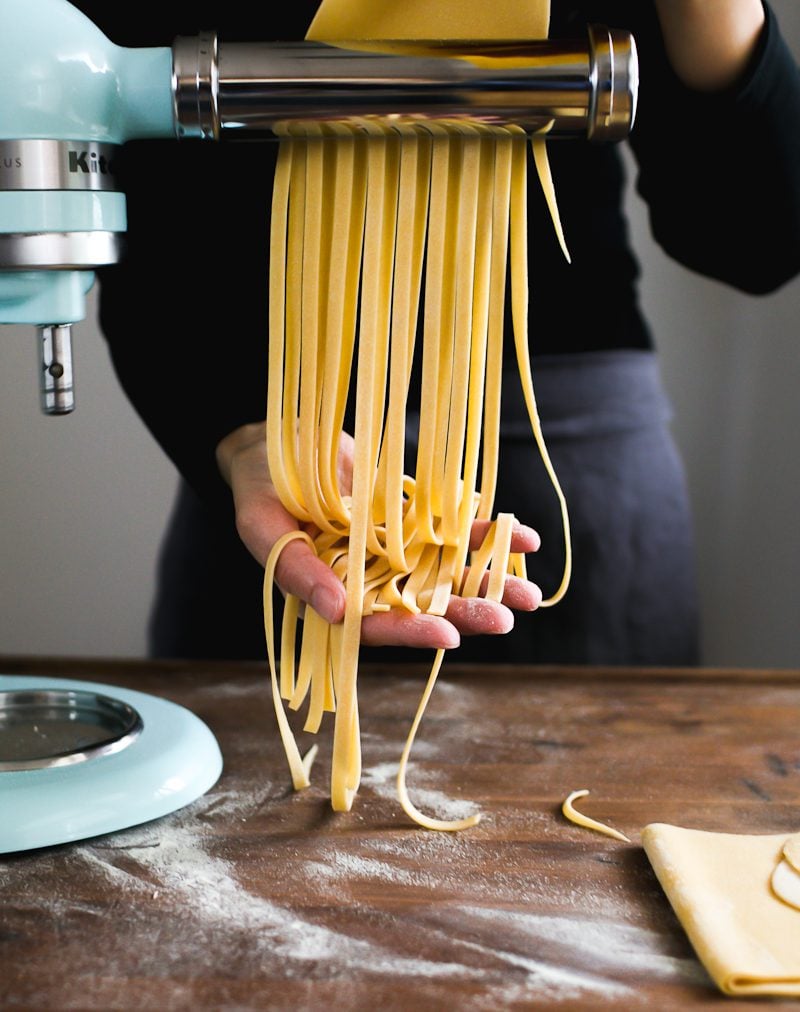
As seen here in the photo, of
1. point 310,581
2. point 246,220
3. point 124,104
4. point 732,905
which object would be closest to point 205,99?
point 124,104

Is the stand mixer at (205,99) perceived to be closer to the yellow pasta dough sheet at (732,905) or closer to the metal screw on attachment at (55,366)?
the metal screw on attachment at (55,366)

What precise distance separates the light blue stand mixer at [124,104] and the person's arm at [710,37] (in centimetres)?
27

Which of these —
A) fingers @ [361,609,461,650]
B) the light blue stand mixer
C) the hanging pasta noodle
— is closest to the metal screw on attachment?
the light blue stand mixer

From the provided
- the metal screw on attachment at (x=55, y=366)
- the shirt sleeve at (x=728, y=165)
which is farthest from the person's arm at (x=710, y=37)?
the metal screw on attachment at (x=55, y=366)

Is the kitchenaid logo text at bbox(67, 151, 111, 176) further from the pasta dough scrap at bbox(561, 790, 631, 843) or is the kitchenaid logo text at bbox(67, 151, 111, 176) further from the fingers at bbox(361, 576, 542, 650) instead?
the pasta dough scrap at bbox(561, 790, 631, 843)

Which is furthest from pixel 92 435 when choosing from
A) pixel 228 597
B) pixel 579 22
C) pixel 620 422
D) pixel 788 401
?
pixel 788 401

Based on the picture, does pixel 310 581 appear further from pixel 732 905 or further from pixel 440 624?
pixel 732 905

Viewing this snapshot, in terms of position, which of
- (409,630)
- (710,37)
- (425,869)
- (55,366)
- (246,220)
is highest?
(710,37)

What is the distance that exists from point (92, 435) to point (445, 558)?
0.79 meters

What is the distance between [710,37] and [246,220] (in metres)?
0.45

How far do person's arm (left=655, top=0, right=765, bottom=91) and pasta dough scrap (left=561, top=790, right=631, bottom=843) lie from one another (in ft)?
1.94

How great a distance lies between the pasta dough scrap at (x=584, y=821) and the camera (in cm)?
72

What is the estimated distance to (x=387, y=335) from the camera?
30.1 inches

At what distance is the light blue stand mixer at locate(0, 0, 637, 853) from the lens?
638 mm
